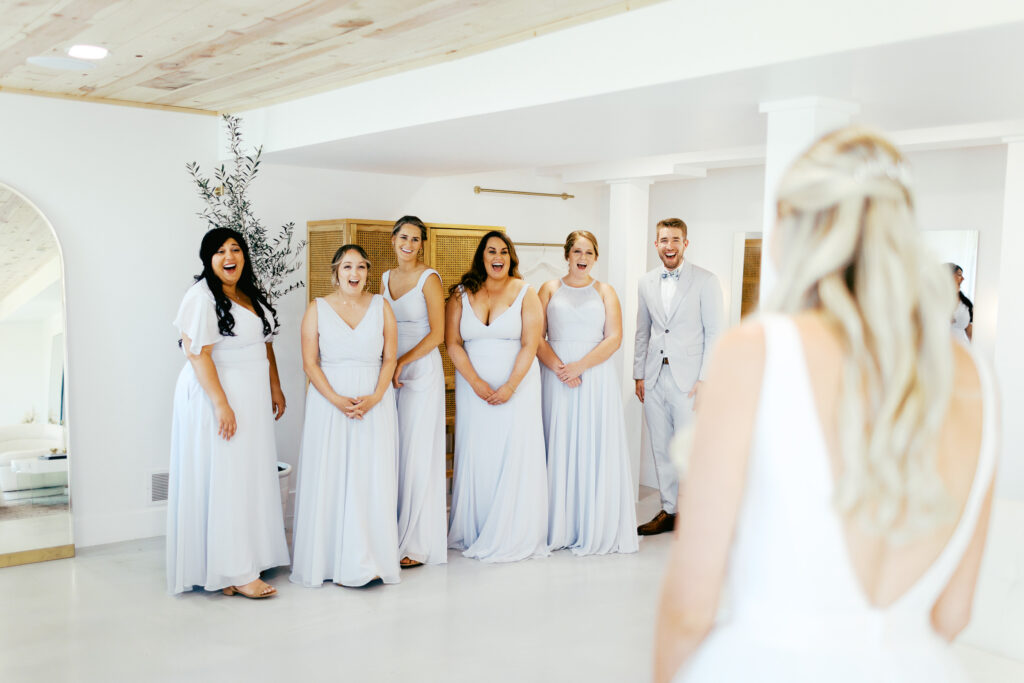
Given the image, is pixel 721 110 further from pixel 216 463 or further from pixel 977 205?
pixel 977 205

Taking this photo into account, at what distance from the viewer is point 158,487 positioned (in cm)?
511

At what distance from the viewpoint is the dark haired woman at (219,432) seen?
13.3 ft

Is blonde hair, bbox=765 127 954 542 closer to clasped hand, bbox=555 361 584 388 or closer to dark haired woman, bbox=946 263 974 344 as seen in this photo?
clasped hand, bbox=555 361 584 388

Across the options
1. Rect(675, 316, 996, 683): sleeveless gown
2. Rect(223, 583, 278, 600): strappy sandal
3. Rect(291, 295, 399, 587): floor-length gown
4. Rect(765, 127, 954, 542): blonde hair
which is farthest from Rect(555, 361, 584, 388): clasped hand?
Rect(765, 127, 954, 542): blonde hair

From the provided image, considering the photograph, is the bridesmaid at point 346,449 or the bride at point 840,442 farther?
the bridesmaid at point 346,449

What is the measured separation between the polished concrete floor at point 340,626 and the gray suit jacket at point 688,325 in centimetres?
110

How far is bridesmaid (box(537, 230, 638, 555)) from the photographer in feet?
16.1

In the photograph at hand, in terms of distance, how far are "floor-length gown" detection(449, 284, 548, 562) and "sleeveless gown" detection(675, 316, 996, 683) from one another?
11.5 feet

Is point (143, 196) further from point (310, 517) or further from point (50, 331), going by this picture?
point (310, 517)

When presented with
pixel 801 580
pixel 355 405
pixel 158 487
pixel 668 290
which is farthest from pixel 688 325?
pixel 801 580

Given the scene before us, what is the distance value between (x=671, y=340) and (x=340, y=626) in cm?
241

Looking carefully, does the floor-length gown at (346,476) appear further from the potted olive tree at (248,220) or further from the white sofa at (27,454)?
the white sofa at (27,454)

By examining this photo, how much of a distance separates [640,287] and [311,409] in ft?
6.75

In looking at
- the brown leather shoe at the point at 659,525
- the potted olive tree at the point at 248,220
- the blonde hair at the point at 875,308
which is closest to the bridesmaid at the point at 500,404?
the brown leather shoe at the point at 659,525
